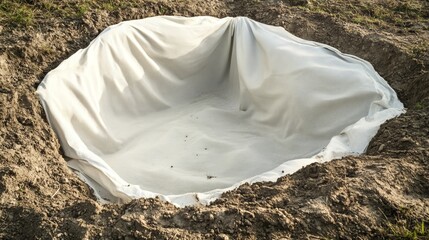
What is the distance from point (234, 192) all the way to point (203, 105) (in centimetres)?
203

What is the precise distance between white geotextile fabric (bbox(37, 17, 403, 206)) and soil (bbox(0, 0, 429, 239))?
7.7 inches

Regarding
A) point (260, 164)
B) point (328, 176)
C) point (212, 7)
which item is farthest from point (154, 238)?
point (212, 7)

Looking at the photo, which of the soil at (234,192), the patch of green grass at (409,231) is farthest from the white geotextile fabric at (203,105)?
the patch of green grass at (409,231)

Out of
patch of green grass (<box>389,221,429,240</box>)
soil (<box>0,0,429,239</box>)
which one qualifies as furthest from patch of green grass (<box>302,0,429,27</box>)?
patch of green grass (<box>389,221,429,240</box>)

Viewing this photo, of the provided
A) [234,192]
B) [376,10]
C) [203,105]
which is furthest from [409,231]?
[376,10]

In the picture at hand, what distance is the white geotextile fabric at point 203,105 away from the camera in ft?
12.1

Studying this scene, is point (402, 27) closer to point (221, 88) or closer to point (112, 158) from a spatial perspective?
point (221, 88)

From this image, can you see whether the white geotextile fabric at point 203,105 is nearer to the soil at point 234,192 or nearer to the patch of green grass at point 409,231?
the soil at point 234,192

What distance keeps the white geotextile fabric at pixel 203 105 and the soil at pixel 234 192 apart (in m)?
0.20

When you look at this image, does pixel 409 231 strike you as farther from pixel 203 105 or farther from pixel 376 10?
pixel 376 10

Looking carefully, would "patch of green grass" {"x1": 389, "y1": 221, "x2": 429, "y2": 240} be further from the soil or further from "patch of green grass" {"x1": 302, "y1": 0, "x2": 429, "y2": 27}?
"patch of green grass" {"x1": 302, "y1": 0, "x2": 429, "y2": 27}

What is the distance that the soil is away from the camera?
8.36 feet

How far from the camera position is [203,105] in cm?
489

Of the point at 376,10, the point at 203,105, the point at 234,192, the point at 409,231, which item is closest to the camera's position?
the point at 409,231
